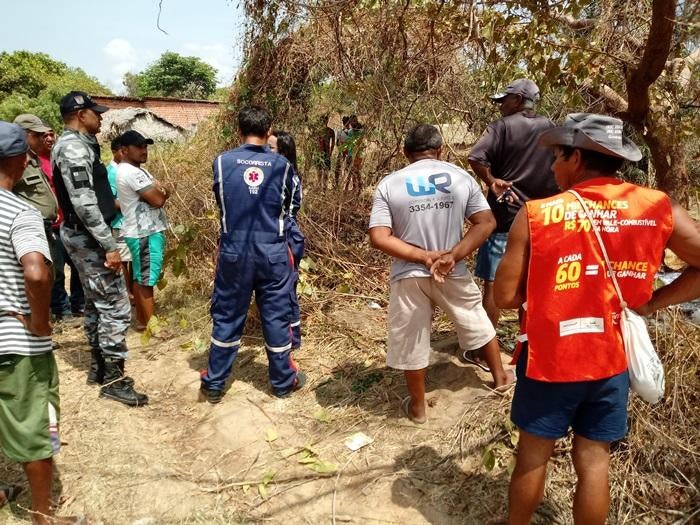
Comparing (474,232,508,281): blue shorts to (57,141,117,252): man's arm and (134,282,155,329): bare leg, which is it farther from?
(134,282,155,329): bare leg

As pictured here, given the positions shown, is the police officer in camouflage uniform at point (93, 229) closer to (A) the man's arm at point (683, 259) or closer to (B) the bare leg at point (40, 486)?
Result: (B) the bare leg at point (40, 486)

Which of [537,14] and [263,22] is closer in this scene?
[537,14]

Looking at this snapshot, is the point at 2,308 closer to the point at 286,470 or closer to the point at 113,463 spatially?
the point at 113,463

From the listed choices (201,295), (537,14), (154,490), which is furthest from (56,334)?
(537,14)

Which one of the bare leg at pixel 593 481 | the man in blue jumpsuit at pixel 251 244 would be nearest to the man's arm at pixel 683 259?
the bare leg at pixel 593 481

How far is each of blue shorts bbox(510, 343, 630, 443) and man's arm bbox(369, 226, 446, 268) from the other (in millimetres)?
1006

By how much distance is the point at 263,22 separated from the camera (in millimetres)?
5945

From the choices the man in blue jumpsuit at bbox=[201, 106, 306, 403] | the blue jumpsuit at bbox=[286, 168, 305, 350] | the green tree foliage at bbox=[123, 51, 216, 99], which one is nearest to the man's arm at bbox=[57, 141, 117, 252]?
the man in blue jumpsuit at bbox=[201, 106, 306, 403]

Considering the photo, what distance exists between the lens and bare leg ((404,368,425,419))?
290 cm

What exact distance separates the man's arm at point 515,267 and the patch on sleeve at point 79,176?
277 centimetres

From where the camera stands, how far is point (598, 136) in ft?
5.54

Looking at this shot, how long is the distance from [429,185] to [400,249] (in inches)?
15.3

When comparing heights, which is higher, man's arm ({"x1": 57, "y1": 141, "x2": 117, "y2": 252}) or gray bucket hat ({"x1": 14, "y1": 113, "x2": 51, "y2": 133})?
gray bucket hat ({"x1": 14, "y1": 113, "x2": 51, "y2": 133})

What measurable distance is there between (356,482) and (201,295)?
124 inches
